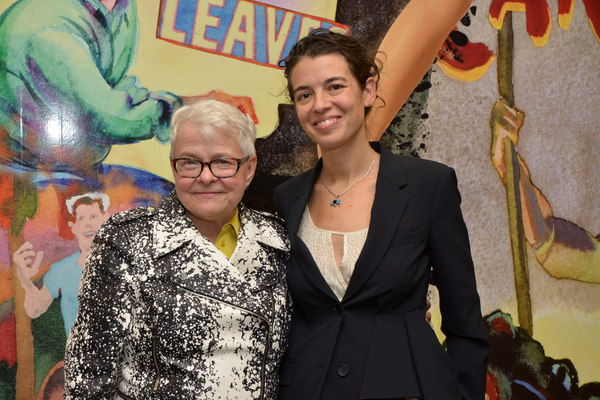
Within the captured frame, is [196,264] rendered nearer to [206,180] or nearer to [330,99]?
[206,180]

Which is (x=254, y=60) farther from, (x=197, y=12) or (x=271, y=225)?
(x=271, y=225)

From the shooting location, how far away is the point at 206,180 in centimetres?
150

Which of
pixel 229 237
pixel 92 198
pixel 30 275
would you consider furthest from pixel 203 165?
pixel 30 275

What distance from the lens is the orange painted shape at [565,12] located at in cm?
285

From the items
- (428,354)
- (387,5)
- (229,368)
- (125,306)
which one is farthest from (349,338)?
(387,5)

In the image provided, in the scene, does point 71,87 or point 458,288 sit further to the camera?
point 71,87

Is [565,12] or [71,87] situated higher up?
[565,12]

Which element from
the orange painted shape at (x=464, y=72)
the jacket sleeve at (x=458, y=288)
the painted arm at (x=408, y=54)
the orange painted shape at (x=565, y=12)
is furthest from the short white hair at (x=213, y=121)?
the orange painted shape at (x=565, y=12)

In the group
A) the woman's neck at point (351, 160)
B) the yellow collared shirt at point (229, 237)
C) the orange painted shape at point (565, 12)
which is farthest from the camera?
the orange painted shape at point (565, 12)

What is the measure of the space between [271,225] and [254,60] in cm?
100

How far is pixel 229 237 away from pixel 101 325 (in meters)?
0.51

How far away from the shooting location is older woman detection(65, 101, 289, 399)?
4.43ft

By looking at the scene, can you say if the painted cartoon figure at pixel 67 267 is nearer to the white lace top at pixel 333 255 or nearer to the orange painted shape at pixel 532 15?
the white lace top at pixel 333 255

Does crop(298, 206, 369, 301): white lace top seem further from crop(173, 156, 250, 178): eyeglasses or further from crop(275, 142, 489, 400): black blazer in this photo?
crop(173, 156, 250, 178): eyeglasses
